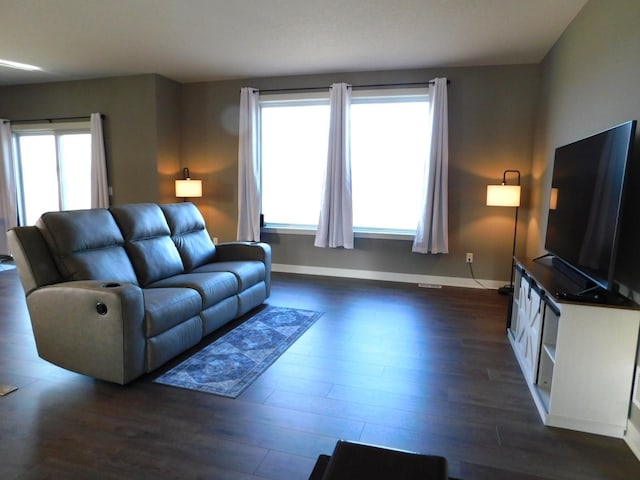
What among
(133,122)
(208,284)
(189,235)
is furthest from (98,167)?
(208,284)

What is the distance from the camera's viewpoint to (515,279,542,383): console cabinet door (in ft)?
7.89

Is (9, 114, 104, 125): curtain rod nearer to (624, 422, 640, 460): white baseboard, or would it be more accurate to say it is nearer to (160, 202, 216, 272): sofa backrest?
(160, 202, 216, 272): sofa backrest

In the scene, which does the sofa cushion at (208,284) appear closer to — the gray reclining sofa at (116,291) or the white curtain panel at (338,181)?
the gray reclining sofa at (116,291)

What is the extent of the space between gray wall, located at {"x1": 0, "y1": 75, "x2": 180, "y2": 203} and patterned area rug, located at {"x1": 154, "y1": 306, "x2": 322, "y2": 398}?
291 cm

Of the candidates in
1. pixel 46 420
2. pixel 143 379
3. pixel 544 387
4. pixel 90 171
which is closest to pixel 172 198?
pixel 90 171

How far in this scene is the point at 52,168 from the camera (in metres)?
6.15

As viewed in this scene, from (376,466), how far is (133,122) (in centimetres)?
560

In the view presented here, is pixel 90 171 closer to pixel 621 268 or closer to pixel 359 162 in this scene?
pixel 359 162

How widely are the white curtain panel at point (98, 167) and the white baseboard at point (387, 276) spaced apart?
2610 mm

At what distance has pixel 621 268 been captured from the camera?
2193 millimetres

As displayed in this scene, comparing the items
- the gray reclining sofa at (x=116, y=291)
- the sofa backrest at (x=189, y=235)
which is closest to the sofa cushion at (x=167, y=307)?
the gray reclining sofa at (x=116, y=291)

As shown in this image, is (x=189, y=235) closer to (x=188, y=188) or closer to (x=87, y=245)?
(x=87, y=245)

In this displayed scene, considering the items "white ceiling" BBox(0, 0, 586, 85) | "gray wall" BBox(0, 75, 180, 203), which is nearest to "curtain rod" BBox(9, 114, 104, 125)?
"gray wall" BBox(0, 75, 180, 203)

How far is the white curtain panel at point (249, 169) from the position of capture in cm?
538
